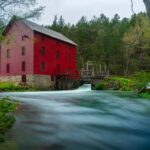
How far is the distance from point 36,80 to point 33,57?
2.83 m

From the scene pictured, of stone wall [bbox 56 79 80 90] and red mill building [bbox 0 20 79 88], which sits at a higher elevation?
red mill building [bbox 0 20 79 88]

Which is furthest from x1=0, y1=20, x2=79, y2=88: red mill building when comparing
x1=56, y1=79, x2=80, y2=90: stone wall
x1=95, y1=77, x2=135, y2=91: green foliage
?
x1=95, y1=77, x2=135, y2=91: green foliage

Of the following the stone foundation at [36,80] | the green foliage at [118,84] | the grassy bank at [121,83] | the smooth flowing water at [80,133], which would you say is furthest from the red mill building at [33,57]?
the smooth flowing water at [80,133]

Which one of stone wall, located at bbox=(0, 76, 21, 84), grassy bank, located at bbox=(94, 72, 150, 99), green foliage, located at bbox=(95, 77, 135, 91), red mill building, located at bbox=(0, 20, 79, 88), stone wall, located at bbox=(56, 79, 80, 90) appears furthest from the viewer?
stone wall, located at bbox=(0, 76, 21, 84)

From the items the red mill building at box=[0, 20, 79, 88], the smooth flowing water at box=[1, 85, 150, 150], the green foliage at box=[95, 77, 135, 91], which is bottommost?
the smooth flowing water at box=[1, 85, 150, 150]

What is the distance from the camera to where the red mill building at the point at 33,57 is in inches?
1645

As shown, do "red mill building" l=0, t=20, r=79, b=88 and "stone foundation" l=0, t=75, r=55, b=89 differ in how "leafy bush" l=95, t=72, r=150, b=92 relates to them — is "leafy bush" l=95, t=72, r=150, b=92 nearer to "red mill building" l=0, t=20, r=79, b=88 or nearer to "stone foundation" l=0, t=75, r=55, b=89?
"red mill building" l=0, t=20, r=79, b=88

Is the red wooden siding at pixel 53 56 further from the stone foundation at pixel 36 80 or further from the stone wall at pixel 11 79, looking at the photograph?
the stone wall at pixel 11 79

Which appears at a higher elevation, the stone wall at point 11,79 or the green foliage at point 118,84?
the stone wall at point 11,79

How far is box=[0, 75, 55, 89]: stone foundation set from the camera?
136ft

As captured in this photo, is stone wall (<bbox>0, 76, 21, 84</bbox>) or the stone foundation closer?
the stone foundation

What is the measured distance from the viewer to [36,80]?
4175 cm

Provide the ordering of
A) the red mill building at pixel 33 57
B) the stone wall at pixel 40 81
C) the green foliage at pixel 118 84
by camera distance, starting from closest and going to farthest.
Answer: the green foliage at pixel 118 84, the stone wall at pixel 40 81, the red mill building at pixel 33 57

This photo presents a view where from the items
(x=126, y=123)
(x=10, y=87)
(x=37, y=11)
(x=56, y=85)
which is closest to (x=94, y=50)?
(x=56, y=85)
